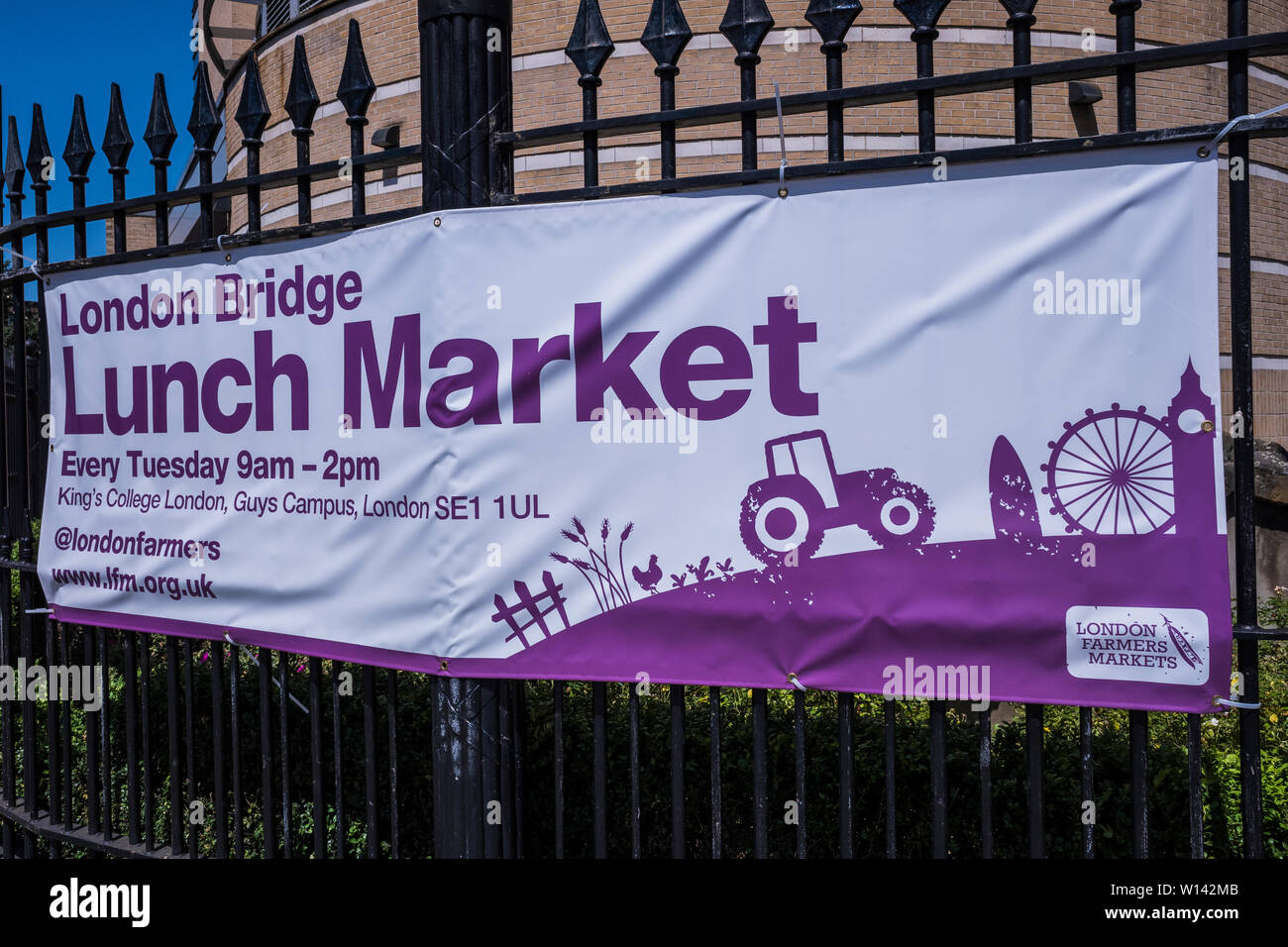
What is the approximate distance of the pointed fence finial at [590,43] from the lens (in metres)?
2.56

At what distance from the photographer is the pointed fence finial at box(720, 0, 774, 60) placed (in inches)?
94.5

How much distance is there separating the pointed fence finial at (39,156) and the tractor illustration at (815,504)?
2.91m

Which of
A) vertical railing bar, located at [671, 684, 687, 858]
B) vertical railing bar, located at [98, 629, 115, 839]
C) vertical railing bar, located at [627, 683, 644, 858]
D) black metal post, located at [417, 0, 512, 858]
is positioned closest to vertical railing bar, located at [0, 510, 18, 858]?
vertical railing bar, located at [98, 629, 115, 839]

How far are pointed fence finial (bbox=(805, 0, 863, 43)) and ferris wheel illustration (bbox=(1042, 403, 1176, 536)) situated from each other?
1071 millimetres

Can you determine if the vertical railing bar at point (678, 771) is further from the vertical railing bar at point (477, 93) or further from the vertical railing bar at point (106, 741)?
the vertical railing bar at point (106, 741)

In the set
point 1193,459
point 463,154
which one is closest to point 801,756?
point 1193,459

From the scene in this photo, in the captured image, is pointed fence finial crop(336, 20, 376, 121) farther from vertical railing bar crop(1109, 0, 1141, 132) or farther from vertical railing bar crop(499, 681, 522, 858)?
vertical railing bar crop(1109, 0, 1141, 132)

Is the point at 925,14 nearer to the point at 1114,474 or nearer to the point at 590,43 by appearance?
the point at 590,43

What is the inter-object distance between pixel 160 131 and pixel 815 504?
95.2 inches

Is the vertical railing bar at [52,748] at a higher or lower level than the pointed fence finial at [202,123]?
lower

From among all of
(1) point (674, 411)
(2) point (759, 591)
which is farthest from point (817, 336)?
(2) point (759, 591)

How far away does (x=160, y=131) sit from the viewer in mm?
3176

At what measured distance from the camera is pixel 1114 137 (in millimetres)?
2125
